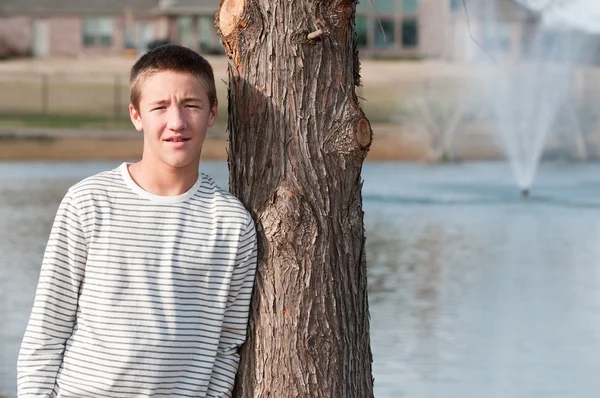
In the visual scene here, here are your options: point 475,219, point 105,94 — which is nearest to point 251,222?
point 475,219

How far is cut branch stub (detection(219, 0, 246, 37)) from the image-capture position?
3.68 metres

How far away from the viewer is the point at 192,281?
10.9 feet

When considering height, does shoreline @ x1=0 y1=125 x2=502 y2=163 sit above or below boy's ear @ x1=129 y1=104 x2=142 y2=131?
below

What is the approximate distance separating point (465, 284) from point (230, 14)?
6.75 m

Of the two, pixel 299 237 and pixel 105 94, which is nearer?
pixel 299 237

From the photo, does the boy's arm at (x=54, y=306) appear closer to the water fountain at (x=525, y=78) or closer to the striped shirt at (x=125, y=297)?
the striped shirt at (x=125, y=297)

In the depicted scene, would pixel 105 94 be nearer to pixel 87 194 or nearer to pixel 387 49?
pixel 387 49

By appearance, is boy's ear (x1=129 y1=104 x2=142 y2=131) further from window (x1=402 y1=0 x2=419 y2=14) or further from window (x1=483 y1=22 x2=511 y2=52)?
window (x1=402 y1=0 x2=419 y2=14)

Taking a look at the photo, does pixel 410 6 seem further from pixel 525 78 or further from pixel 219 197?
pixel 219 197

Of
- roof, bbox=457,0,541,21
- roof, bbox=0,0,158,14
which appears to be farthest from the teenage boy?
roof, bbox=0,0,158,14

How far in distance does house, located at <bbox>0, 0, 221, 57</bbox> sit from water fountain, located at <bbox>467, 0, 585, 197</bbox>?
30.6 ft

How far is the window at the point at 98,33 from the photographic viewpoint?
45250 millimetres

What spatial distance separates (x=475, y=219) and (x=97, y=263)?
1211 centimetres

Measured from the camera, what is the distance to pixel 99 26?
45406mm
